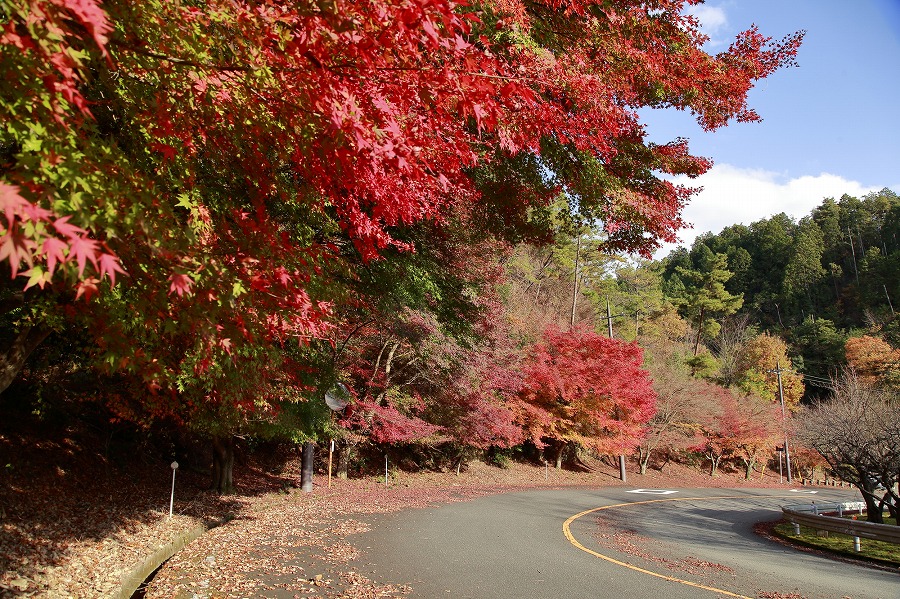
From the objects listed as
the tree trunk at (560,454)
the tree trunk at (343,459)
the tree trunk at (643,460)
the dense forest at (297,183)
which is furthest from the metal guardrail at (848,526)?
the tree trunk at (643,460)

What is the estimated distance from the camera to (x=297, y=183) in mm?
6020

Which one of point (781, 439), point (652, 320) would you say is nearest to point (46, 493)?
point (781, 439)

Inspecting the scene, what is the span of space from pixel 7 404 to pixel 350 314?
26.9 ft

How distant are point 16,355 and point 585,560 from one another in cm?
786

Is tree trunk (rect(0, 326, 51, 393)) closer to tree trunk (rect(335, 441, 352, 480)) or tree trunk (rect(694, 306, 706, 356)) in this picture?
tree trunk (rect(335, 441, 352, 480))

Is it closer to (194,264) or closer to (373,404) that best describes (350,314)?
(373,404)

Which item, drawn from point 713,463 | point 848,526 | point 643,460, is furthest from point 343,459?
point 713,463

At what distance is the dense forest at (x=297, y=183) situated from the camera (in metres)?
2.50

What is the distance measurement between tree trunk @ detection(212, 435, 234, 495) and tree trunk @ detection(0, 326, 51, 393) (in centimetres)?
895

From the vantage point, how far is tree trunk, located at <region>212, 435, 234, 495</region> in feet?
46.7

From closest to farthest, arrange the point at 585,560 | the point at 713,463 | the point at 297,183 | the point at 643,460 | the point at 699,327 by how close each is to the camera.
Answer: the point at 297,183 < the point at 585,560 < the point at 643,460 < the point at 713,463 < the point at 699,327

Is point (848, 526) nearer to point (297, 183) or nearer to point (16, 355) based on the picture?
point (297, 183)

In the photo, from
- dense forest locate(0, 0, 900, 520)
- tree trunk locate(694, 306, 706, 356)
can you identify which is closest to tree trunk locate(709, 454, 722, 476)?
tree trunk locate(694, 306, 706, 356)

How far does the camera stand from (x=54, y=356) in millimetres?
10539
